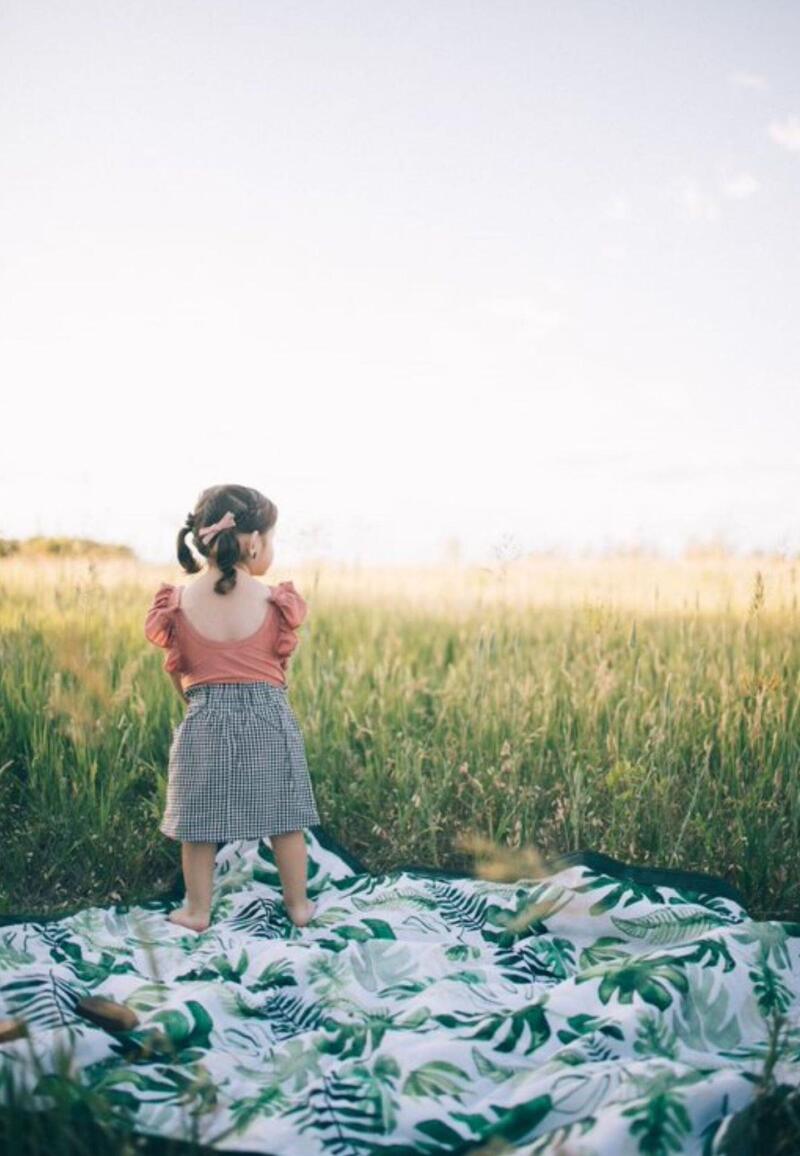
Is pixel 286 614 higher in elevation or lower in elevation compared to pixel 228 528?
lower

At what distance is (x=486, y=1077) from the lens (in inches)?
71.8

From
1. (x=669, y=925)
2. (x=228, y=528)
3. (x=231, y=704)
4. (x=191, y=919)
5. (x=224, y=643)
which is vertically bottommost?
(x=191, y=919)

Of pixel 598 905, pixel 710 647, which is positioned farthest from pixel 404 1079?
pixel 710 647

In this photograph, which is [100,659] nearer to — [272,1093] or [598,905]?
[598,905]

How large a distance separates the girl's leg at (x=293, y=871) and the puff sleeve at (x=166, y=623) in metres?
0.57

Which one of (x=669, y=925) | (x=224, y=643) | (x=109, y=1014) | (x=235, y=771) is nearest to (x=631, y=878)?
(x=669, y=925)

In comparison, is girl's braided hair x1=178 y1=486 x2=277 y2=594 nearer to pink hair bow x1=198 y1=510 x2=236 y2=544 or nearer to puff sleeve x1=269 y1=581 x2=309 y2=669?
pink hair bow x1=198 y1=510 x2=236 y2=544

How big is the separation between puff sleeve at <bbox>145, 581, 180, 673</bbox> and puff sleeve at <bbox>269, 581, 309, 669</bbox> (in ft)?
0.91

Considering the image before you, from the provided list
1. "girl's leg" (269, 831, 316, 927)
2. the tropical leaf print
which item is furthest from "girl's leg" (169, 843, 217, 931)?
the tropical leaf print

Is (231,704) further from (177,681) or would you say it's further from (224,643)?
(177,681)

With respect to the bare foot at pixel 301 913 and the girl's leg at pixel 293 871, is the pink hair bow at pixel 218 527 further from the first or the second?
the bare foot at pixel 301 913

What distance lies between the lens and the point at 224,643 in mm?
2926

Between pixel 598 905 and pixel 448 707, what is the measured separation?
1.17 meters

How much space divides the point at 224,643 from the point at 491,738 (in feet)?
3.38
